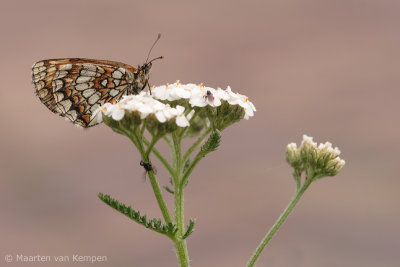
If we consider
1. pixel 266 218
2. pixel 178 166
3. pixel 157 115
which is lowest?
pixel 178 166

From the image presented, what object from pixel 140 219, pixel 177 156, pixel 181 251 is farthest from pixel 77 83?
pixel 181 251

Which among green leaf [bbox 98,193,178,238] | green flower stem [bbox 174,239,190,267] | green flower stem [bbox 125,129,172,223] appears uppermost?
green flower stem [bbox 125,129,172,223]

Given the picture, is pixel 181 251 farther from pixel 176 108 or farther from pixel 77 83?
pixel 77 83

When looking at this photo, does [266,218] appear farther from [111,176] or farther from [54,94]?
[54,94]

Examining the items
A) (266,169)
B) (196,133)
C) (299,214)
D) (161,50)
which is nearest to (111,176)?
(266,169)

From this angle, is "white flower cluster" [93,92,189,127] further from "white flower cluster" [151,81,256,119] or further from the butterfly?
the butterfly

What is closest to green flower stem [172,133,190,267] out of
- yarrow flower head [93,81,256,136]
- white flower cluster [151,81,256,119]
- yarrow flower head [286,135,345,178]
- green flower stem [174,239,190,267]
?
A: green flower stem [174,239,190,267]
